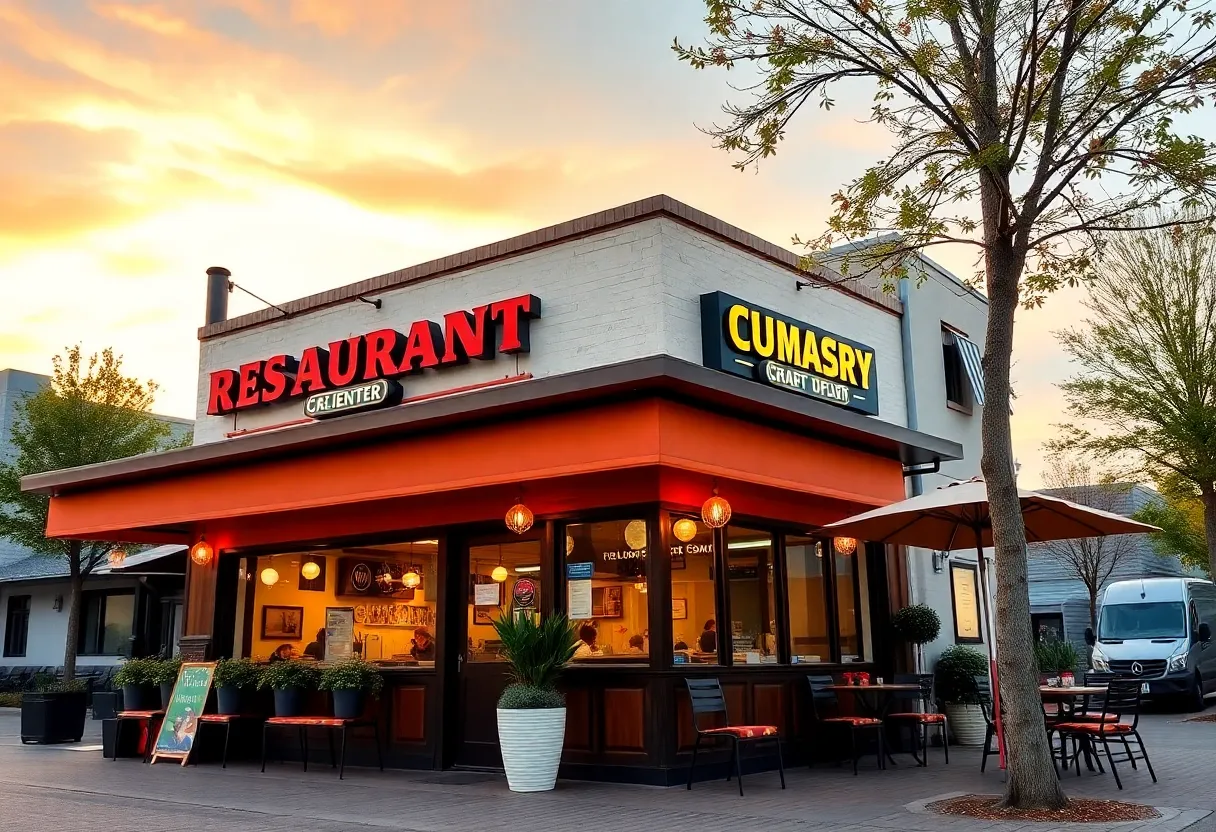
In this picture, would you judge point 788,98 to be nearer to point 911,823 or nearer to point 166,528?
point 911,823

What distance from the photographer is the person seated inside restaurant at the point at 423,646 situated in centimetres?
1190

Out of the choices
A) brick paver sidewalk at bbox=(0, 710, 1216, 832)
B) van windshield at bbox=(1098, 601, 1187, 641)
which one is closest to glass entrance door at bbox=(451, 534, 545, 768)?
brick paver sidewalk at bbox=(0, 710, 1216, 832)

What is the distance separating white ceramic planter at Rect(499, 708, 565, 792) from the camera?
970 centimetres

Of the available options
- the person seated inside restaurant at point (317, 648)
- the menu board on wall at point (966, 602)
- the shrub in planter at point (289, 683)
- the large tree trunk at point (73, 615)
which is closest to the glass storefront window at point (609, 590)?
the shrub in planter at point (289, 683)

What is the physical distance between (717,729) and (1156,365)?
1200cm

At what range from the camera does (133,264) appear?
621 inches

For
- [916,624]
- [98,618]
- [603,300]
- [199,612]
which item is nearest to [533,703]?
[603,300]

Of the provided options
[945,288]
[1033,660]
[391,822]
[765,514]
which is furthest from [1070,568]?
[391,822]

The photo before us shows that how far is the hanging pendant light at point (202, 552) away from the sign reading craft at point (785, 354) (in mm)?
7252

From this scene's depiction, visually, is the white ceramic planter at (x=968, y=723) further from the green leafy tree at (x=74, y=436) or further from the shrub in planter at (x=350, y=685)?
the green leafy tree at (x=74, y=436)

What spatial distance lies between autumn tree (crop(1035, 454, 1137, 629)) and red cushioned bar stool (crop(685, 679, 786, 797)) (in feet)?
82.7

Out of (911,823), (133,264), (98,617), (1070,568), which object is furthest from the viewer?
(1070,568)

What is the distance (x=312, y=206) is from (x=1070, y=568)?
28.9 meters

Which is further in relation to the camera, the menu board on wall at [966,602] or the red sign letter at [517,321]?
the menu board on wall at [966,602]
